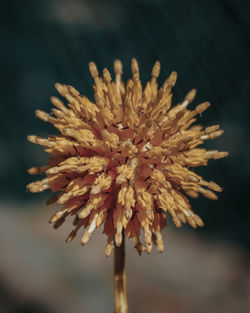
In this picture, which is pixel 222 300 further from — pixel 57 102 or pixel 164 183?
pixel 57 102

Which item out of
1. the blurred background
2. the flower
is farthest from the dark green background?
the flower

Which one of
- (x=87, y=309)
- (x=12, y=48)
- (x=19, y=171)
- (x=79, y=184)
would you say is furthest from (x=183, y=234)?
(x=12, y=48)

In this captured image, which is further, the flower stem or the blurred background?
the blurred background

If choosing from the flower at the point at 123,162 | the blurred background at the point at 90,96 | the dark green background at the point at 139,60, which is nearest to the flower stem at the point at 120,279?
the flower at the point at 123,162

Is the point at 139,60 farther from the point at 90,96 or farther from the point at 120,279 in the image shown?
the point at 120,279

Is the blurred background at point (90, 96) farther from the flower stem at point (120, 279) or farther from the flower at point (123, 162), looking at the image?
the flower at point (123, 162)

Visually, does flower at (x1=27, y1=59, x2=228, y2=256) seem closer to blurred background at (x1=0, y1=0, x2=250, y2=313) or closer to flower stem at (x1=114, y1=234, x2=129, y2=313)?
flower stem at (x1=114, y1=234, x2=129, y2=313)
